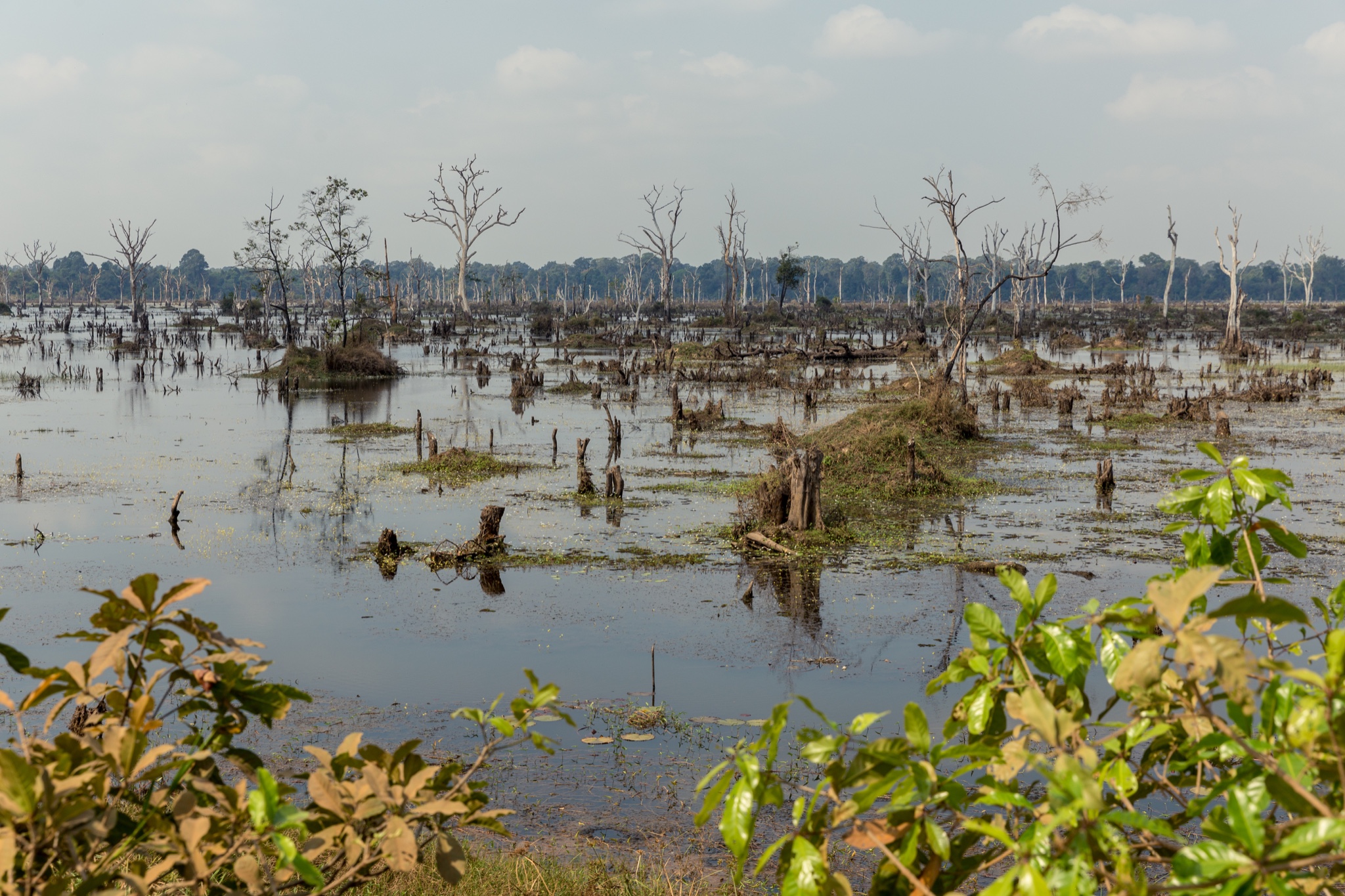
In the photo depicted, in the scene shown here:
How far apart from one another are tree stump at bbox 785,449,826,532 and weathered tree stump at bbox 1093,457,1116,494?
4.65 meters

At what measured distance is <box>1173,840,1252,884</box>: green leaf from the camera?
58.3 inches

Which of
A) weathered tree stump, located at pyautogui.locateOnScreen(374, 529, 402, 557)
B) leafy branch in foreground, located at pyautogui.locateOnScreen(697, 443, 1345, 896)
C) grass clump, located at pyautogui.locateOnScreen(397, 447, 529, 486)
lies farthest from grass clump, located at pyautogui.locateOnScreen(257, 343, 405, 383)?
leafy branch in foreground, located at pyautogui.locateOnScreen(697, 443, 1345, 896)

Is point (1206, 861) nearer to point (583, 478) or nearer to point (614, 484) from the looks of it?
point (614, 484)

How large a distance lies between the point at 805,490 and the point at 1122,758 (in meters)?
9.99

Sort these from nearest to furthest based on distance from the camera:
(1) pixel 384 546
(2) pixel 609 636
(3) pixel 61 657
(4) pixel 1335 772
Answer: (4) pixel 1335 772, (3) pixel 61 657, (2) pixel 609 636, (1) pixel 384 546

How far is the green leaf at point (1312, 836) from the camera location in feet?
4.66

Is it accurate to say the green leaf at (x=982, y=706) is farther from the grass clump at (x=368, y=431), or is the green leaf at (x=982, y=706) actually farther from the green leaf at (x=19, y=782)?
the grass clump at (x=368, y=431)

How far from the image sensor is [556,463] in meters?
17.5

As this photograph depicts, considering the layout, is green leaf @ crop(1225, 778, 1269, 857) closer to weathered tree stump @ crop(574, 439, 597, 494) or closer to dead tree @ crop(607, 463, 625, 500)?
dead tree @ crop(607, 463, 625, 500)

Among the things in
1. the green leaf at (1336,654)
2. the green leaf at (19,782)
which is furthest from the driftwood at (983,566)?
the green leaf at (19,782)

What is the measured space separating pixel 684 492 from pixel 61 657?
27.1 feet

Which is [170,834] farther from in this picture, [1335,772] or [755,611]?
[755,611]

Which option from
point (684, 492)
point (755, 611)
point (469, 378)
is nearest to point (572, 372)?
point (469, 378)

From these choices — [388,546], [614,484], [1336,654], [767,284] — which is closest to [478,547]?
[388,546]
